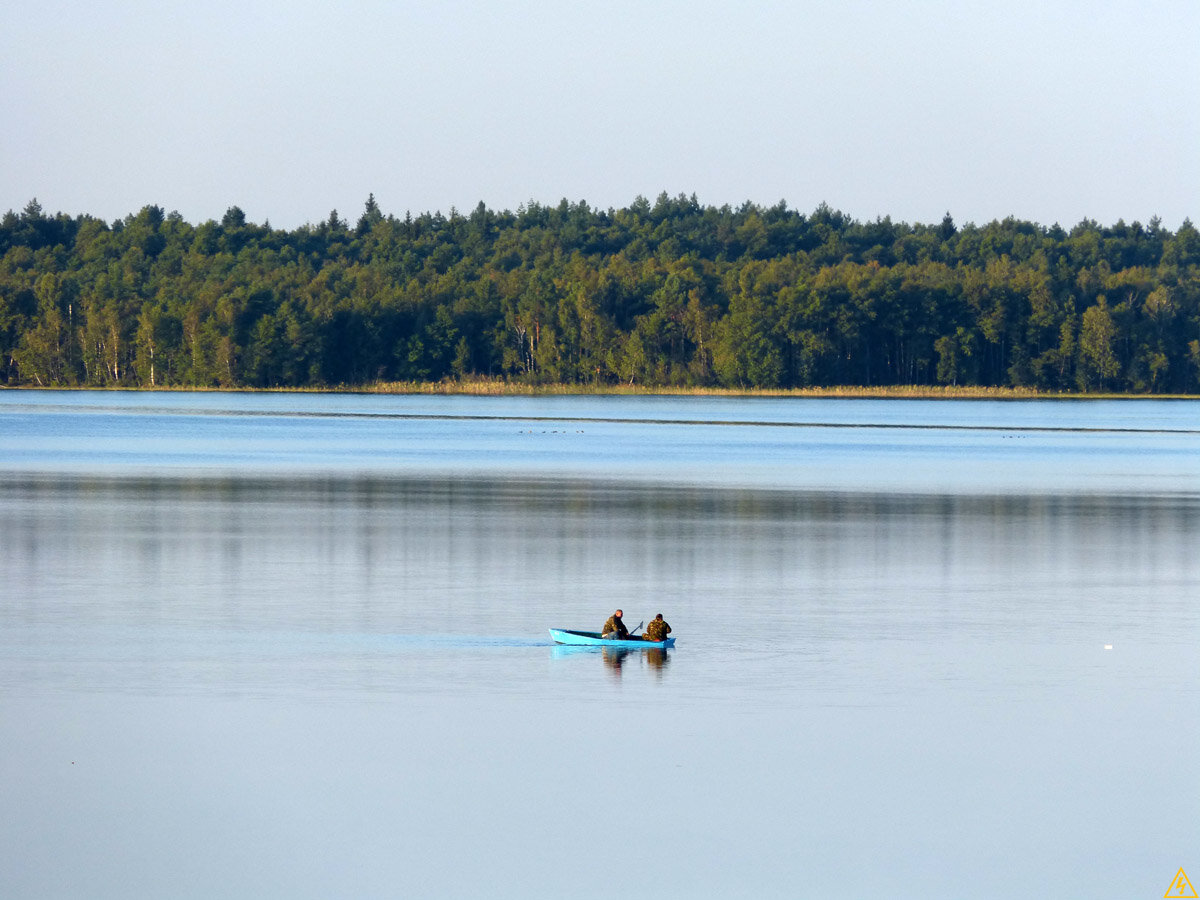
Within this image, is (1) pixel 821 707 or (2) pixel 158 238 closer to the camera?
(1) pixel 821 707

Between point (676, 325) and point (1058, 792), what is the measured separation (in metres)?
106

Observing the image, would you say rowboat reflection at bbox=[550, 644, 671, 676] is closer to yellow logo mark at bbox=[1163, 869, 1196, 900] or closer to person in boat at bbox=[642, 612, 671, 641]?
person in boat at bbox=[642, 612, 671, 641]

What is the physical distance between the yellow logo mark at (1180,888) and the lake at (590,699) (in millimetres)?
129

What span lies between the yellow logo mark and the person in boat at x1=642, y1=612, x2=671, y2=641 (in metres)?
6.63

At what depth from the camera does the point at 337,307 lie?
383 feet

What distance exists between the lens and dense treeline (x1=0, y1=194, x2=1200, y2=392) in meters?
112

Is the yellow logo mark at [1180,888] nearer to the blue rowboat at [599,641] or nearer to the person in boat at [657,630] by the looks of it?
the person in boat at [657,630]

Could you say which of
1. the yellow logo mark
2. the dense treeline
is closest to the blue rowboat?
the yellow logo mark

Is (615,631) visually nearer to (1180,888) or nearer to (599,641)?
(599,641)

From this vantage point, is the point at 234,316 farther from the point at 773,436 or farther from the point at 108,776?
the point at 108,776

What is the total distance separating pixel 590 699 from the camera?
14016 mm

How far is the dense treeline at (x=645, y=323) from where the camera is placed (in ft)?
367

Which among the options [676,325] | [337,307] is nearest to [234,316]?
[337,307]

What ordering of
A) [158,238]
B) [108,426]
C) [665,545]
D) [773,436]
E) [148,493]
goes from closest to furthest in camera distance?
[665,545] < [148,493] < [773,436] < [108,426] < [158,238]
